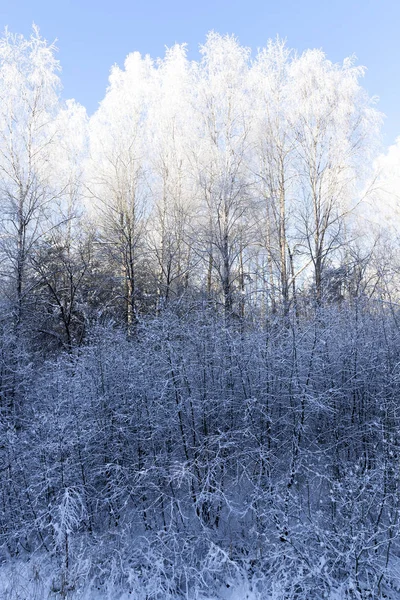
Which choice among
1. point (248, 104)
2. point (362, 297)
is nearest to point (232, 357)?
point (362, 297)

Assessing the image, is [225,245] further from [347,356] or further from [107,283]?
[347,356]

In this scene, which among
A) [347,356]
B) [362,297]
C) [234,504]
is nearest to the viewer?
[234,504]

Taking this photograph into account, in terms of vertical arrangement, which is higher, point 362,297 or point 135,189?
point 135,189

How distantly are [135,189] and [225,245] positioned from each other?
14.8 ft

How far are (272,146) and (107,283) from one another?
8503 millimetres

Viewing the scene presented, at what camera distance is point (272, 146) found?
14055 millimetres

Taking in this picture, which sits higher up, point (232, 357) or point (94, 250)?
point (94, 250)

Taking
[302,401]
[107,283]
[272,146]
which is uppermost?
[272,146]

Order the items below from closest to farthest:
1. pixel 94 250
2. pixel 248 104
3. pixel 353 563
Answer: pixel 353 563, pixel 248 104, pixel 94 250

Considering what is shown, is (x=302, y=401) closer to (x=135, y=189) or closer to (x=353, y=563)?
(x=353, y=563)

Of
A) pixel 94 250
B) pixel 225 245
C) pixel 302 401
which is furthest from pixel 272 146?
Result: pixel 302 401

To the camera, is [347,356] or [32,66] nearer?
[347,356]

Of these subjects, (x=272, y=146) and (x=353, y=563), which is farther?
(x=272, y=146)

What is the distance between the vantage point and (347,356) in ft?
20.5
